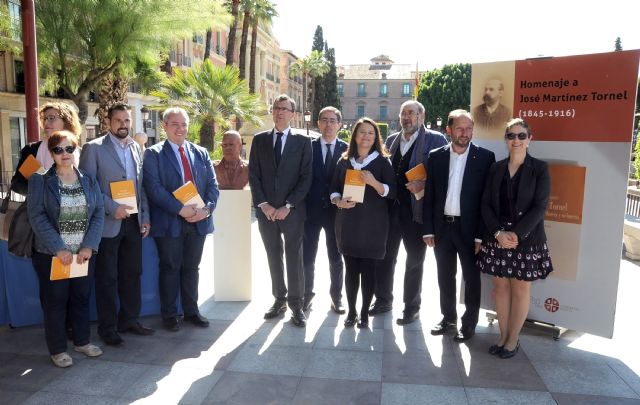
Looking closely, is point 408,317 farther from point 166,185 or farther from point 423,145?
point 166,185

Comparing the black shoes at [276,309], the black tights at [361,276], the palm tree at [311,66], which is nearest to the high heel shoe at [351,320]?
the black tights at [361,276]

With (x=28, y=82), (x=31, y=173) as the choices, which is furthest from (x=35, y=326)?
(x=28, y=82)

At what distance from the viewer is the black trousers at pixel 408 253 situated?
14.3 feet

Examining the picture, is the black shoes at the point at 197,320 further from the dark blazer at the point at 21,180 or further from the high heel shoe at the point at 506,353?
the high heel shoe at the point at 506,353

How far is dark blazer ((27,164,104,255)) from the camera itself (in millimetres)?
3240

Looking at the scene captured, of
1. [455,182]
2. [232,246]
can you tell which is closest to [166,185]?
[232,246]

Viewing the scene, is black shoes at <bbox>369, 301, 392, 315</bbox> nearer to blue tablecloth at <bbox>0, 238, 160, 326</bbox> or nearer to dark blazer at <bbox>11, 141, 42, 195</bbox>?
blue tablecloth at <bbox>0, 238, 160, 326</bbox>

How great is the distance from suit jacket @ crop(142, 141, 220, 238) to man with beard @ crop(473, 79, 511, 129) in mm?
2440

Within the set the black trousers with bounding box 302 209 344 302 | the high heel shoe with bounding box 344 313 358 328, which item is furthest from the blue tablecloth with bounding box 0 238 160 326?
the high heel shoe with bounding box 344 313 358 328

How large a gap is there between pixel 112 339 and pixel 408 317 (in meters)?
2.51

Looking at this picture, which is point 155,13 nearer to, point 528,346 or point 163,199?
point 163,199

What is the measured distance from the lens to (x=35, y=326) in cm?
427

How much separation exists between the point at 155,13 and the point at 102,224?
14.4 meters

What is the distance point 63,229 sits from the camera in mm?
3338
